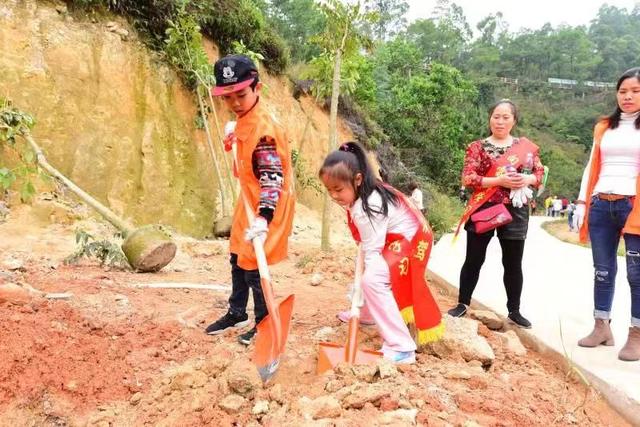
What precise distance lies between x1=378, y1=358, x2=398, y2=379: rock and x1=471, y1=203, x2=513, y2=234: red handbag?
1280mm

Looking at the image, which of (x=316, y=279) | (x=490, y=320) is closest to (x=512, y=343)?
(x=490, y=320)

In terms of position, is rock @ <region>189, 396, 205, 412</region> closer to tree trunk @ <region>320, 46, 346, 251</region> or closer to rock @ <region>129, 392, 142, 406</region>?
rock @ <region>129, 392, 142, 406</region>

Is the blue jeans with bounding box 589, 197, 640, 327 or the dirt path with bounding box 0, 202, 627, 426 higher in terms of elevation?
the blue jeans with bounding box 589, 197, 640, 327

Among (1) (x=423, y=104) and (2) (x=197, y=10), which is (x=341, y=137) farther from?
(1) (x=423, y=104)

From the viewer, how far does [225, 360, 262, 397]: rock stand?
2447 mm

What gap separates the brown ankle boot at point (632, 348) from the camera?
9.43ft

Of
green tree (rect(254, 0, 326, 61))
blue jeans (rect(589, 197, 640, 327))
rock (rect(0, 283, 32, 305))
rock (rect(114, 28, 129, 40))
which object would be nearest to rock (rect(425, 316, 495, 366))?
blue jeans (rect(589, 197, 640, 327))

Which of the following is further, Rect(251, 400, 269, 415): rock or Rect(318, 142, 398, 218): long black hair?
Rect(318, 142, 398, 218): long black hair

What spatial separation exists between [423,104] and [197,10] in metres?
13.5

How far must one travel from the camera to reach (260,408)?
90.7 inches

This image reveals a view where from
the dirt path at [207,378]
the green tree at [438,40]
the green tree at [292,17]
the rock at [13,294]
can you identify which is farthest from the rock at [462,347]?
the green tree at [438,40]

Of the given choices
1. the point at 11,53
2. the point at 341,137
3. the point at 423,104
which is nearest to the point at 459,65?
the point at 423,104

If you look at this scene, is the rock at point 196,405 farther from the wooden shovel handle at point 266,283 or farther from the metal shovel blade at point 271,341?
the wooden shovel handle at point 266,283

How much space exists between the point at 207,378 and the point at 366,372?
32.8 inches
